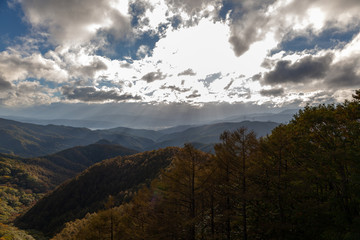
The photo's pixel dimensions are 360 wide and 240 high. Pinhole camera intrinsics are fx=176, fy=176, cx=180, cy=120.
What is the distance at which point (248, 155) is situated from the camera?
1756cm

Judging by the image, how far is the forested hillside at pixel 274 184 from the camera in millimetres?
16031

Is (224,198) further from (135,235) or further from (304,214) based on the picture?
(135,235)

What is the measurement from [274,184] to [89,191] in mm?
193886

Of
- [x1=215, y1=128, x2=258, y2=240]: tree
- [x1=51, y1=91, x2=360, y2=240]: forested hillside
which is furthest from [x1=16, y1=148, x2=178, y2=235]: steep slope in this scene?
[x1=215, y1=128, x2=258, y2=240]: tree

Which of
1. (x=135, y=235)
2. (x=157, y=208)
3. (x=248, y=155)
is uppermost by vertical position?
(x=248, y=155)

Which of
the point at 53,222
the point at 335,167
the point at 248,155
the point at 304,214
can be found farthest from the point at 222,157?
the point at 53,222

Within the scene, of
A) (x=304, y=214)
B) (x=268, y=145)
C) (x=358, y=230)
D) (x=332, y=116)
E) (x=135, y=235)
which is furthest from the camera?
(x=135, y=235)

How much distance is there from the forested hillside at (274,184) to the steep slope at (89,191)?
4894 inches

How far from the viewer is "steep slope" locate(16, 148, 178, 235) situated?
146m

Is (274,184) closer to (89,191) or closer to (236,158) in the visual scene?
(236,158)

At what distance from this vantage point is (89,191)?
172 meters

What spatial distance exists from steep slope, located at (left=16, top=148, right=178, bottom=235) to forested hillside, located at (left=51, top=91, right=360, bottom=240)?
124 meters

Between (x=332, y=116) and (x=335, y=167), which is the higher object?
(x=332, y=116)

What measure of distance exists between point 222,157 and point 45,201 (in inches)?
8498
